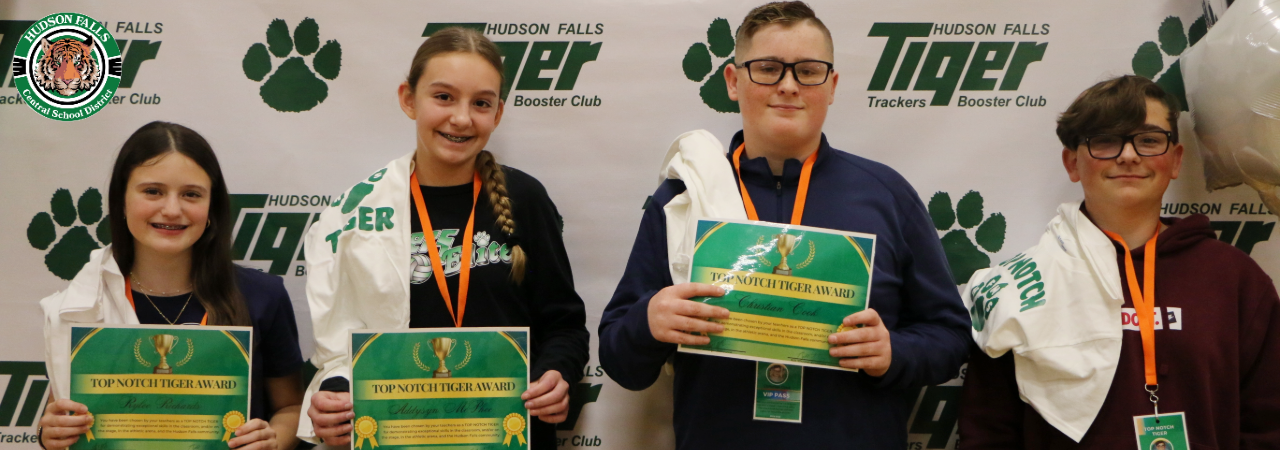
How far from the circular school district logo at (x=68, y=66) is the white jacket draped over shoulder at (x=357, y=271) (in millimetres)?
1152

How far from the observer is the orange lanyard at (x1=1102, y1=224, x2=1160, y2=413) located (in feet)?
7.13

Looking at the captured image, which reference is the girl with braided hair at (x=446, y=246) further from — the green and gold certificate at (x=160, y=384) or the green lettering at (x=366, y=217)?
the green and gold certificate at (x=160, y=384)

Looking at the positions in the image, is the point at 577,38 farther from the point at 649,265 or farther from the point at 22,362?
the point at 22,362

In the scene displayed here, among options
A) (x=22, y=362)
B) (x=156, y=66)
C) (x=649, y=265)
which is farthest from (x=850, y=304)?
(x=22, y=362)

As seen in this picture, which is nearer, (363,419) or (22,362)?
(363,419)

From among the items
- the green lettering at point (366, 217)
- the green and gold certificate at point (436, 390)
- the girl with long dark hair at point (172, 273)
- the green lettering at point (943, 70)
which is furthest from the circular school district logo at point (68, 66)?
the green lettering at point (943, 70)

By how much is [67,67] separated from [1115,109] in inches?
140

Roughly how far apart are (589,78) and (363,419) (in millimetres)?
1387

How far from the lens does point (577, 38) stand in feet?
9.07

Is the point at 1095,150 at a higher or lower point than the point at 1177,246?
higher

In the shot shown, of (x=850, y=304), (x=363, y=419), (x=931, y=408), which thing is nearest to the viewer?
(x=850, y=304)

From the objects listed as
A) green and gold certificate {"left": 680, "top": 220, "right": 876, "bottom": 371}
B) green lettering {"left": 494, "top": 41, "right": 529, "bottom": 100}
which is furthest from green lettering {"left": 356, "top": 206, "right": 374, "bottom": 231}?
green and gold certificate {"left": 680, "top": 220, "right": 876, "bottom": 371}

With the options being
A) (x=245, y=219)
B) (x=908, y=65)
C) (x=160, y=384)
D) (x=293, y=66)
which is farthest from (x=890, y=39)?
(x=160, y=384)

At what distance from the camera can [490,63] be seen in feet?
7.64
